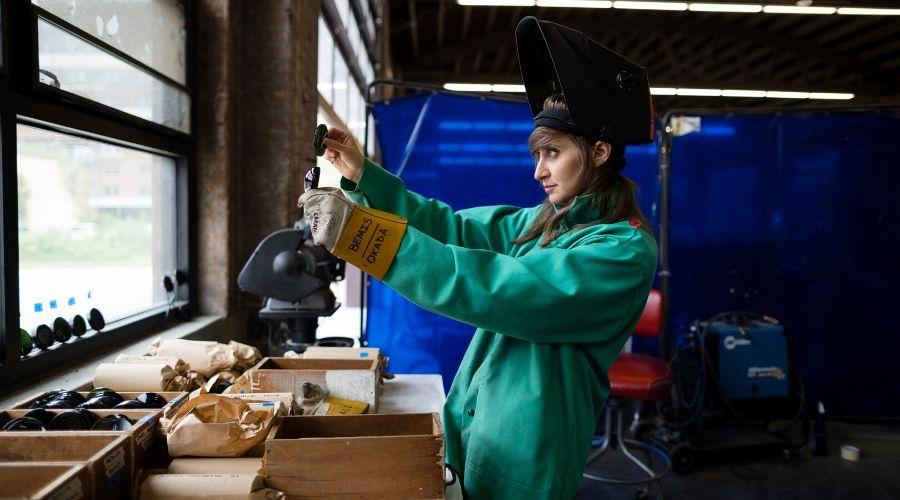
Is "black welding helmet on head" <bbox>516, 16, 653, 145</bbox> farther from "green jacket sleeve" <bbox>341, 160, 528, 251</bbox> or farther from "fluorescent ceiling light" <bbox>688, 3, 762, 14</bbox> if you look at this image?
"fluorescent ceiling light" <bbox>688, 3, 762, 14</bbox>

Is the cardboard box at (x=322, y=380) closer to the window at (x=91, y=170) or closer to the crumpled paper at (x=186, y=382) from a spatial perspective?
the crumpled paper at (x=186, y=382)

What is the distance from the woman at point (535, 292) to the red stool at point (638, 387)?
1.96 meters

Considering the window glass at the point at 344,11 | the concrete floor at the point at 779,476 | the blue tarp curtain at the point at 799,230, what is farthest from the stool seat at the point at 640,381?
the window glass at the point at 344,11

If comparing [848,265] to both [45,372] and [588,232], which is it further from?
[45,372]

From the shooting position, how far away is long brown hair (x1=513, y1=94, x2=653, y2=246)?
4.19ft

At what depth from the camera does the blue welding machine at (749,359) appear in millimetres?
3713

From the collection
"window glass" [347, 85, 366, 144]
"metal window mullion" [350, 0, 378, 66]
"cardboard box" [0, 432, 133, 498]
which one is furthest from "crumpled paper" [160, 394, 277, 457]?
"metal window mullion" [350, 0, 378, 66]

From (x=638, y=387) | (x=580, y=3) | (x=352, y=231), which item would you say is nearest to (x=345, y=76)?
(x=580, y=3)

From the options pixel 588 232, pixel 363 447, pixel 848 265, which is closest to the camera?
pixel 363 447

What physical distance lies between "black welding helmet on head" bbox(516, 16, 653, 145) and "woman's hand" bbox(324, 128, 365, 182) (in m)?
0.46

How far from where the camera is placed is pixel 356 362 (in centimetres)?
183

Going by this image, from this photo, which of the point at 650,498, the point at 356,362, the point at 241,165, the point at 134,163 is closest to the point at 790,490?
the point at 650,498

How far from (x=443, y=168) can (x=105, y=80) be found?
1.89 meters

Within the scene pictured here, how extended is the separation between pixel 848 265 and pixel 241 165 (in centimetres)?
399
